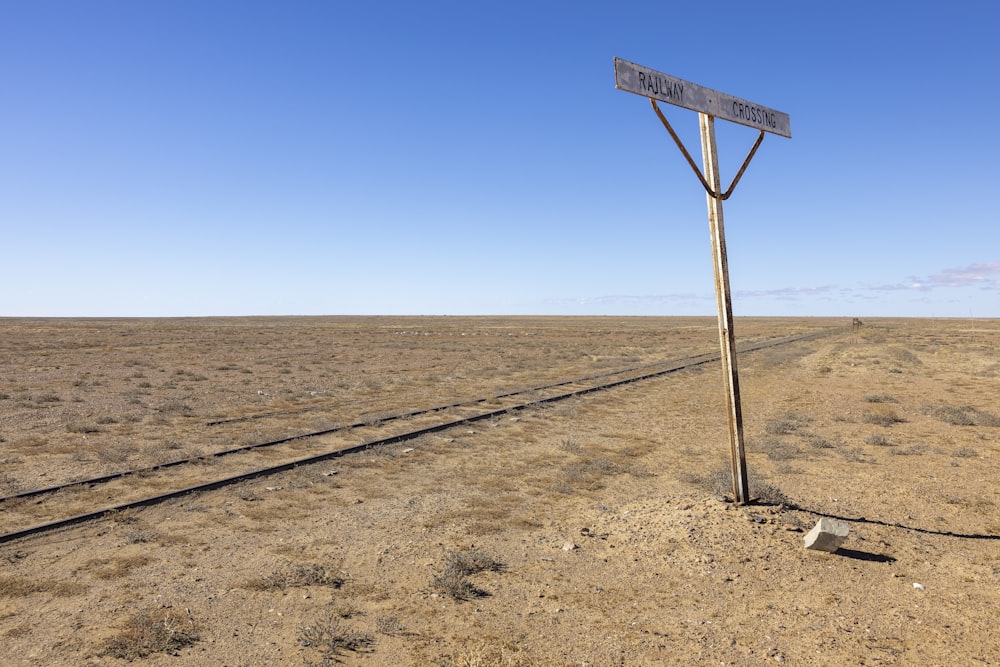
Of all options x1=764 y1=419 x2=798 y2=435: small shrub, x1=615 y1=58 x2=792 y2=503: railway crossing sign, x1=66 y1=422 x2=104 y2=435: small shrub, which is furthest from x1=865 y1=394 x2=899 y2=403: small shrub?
x1=66 y1=422 x2=104 y2=435: small shrub

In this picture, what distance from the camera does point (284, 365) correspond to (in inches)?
1350

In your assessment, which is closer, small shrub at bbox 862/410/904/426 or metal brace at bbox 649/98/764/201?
metal brace at bbox 649/98/764/201

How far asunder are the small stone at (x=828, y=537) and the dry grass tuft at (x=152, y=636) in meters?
6.62

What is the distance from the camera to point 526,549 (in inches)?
298

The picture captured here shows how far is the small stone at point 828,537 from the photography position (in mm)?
6926

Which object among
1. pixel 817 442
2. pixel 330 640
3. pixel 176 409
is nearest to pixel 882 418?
pixel 817 442

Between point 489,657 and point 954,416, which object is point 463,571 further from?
point 954,416

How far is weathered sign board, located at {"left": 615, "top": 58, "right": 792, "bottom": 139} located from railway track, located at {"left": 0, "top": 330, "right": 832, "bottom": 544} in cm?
914

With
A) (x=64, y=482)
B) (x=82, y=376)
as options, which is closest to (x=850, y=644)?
(x=64, y=482)

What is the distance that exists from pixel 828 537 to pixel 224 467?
34.2ft

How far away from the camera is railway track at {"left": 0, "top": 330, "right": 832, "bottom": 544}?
355 inches

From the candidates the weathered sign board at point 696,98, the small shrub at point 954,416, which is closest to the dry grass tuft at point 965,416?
the small shrub at point 954,416

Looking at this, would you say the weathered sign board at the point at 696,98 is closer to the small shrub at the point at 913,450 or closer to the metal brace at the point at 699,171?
the metal brace at the point at 699,171

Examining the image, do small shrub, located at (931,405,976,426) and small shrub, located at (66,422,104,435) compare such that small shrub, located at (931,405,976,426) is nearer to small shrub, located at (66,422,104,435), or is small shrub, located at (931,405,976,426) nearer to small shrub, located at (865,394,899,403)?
small shrub, located at (865,394,899,403)
